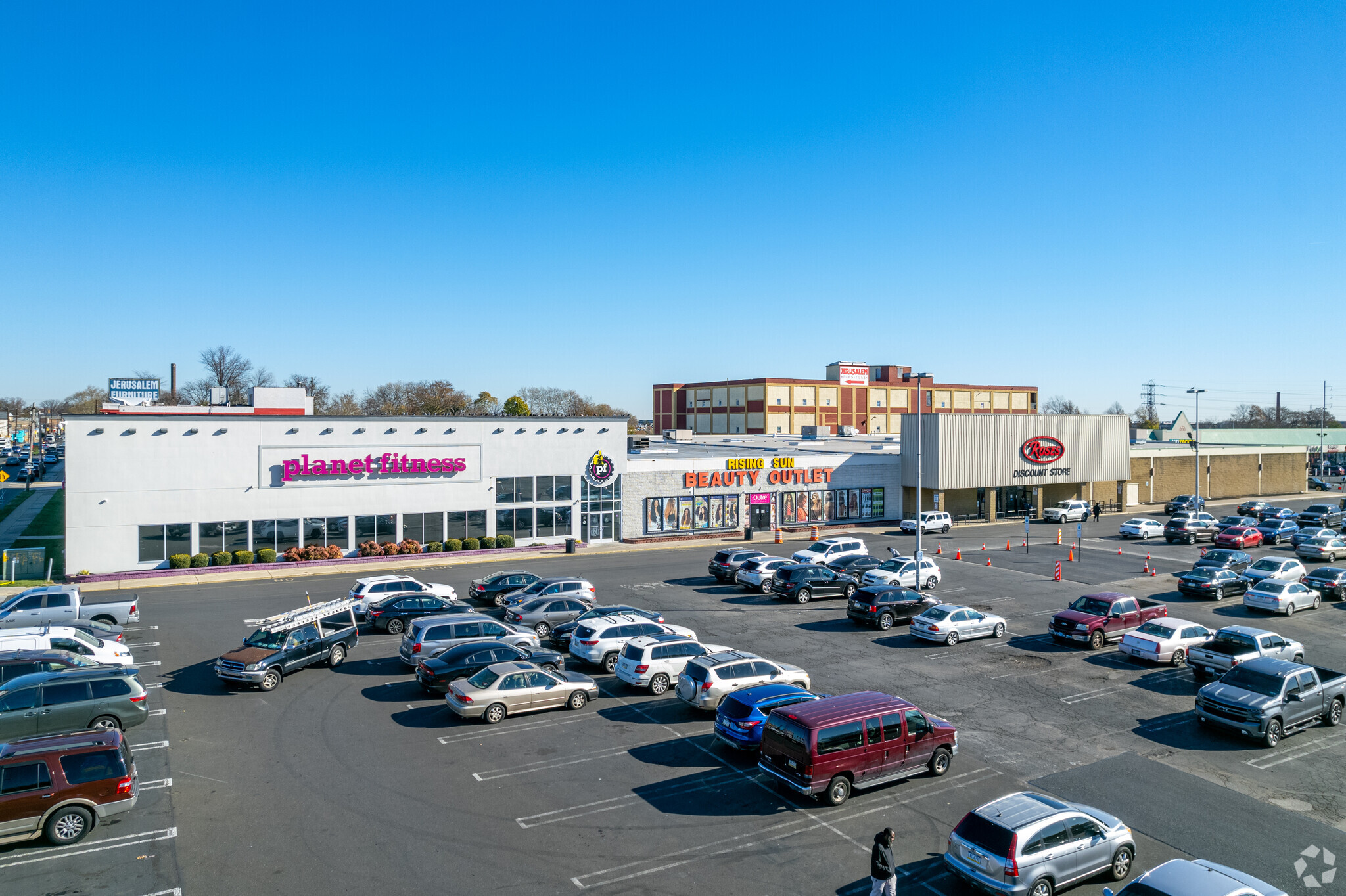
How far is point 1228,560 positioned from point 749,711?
33.6m

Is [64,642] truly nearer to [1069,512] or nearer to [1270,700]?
[1270,700]

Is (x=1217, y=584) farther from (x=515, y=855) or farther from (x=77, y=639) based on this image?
(x=77, y=639)

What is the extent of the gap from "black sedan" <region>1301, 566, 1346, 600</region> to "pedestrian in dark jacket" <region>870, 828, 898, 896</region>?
3480 centimetres

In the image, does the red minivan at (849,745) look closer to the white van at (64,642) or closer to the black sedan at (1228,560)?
the white van at (64,642)

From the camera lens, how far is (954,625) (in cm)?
2919

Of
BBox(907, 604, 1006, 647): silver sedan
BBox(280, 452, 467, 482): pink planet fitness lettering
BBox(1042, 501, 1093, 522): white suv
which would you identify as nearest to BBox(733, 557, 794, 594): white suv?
BBox(907, 604, 1006, 647): silver sedan

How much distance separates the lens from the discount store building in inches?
1618

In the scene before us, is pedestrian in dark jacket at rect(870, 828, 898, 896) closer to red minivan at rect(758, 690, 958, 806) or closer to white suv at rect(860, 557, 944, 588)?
red minivan at rect(758, 690, 958, 806)

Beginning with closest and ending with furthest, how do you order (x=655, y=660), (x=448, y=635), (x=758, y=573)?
(x=655, y=660) → (x=448, y=635) → (x=758, y=573)

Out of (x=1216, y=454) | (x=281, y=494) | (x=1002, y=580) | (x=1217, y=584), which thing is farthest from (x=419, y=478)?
(x=1216, y=454)

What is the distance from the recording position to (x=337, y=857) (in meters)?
13.8

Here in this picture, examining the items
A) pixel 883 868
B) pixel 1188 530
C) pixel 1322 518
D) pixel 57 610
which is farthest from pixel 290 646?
pixel 1322 518

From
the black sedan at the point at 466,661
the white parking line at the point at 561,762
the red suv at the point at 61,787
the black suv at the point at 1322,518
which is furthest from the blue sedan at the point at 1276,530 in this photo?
the red suv at the point at 61,787

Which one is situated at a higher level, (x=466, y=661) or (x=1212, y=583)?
(x=466, y=661)
